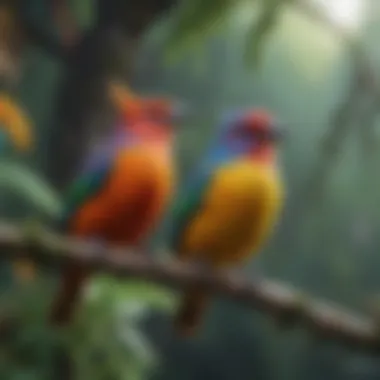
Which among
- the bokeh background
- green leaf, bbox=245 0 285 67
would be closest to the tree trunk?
the bokeh background

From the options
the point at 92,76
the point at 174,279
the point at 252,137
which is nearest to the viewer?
the point at 174,279

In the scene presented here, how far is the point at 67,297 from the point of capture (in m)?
0.87

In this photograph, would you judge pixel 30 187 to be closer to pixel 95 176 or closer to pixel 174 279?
pixel 95 176

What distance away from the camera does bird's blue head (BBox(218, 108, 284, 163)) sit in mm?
870

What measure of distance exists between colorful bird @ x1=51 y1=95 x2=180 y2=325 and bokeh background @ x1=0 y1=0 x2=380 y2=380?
0.07 m

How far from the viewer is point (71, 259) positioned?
2.48 ft

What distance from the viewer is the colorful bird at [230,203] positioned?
0.85 meters

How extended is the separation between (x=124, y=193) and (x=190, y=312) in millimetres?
111

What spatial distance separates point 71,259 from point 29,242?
0.03m

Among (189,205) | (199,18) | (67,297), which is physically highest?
(199,18)

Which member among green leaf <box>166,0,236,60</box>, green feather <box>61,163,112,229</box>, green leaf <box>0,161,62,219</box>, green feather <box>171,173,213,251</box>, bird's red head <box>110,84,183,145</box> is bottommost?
green leaf <box>0,161,62,219</box>

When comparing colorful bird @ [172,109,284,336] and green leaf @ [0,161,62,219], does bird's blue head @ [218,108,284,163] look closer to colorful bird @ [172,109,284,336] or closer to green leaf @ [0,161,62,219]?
colorful bird @ [172,109,284,336]

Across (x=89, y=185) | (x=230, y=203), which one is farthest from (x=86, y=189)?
(x=230, y=203)

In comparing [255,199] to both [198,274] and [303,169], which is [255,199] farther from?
[303,169]
